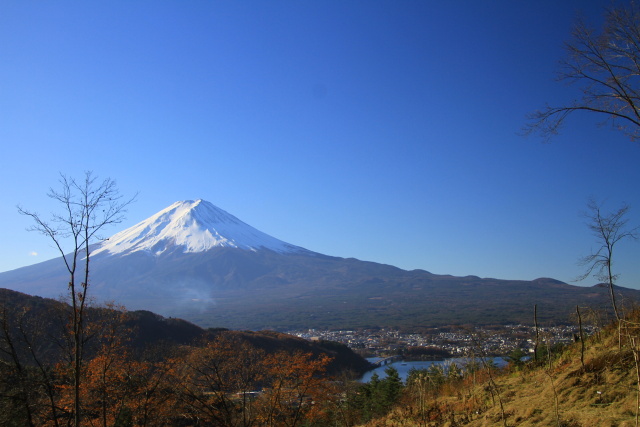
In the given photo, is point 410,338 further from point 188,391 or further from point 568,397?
point 568,397

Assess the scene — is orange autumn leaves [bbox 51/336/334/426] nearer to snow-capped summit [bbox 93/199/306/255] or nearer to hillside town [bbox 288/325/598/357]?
hillside town [bbox 288/325/598/357]

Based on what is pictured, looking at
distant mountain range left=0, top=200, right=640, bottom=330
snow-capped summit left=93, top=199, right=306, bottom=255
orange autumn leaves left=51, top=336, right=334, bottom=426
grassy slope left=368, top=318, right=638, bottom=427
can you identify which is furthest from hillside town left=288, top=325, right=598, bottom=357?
snow-capped summit left=93, top=199, right=306, bottom=255

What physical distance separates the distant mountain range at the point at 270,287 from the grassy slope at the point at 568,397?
7009 centimetres

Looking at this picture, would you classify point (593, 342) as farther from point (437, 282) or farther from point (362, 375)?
point (437, 282)

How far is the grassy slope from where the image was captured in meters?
6.76

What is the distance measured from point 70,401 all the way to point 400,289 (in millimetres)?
142085

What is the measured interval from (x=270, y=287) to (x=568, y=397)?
14339 cm

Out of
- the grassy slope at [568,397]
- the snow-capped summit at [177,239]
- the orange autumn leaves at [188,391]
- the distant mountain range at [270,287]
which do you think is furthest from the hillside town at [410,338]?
the snow-capped summit at [177,239]

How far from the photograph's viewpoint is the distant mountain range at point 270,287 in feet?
305

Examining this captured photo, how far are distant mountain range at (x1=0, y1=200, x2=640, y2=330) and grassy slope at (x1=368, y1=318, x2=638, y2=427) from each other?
2759 inches

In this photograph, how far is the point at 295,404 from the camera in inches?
763

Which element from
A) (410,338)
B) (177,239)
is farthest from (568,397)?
(177,239)

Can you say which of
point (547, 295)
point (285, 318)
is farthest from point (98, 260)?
point (547, 295)

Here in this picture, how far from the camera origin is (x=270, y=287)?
14738 cm
